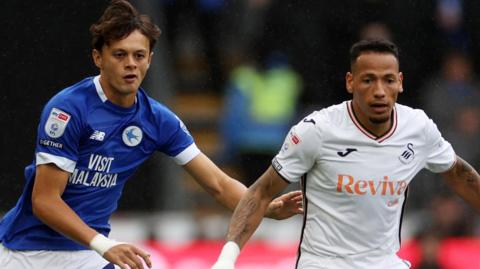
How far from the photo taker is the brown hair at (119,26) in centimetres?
706

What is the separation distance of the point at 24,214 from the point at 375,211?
1822mm

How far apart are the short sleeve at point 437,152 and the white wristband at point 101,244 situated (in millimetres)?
1679

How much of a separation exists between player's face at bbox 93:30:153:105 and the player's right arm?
0.52 m

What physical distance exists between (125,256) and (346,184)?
3.76 feet

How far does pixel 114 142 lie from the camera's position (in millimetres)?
7082

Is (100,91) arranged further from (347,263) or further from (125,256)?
(347,263)

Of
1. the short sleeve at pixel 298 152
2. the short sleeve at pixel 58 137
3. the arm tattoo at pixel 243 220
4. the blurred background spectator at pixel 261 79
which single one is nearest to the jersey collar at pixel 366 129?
the short sleeve at pixel 298 152

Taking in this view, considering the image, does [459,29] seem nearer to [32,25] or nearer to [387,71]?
[32,25]

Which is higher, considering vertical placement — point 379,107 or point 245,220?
point 379,107

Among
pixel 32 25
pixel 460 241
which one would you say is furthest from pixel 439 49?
pixel 32 25

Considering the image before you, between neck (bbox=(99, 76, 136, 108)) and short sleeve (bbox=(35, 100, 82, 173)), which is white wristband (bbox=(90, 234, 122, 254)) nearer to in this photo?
short sleeve (bbox=(35, 100, 82, 173))

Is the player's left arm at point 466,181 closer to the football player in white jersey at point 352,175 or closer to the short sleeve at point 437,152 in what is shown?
the short sleeve at point 437,152

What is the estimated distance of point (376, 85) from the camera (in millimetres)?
6746

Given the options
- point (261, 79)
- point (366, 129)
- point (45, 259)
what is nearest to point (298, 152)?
point (366, 129)
